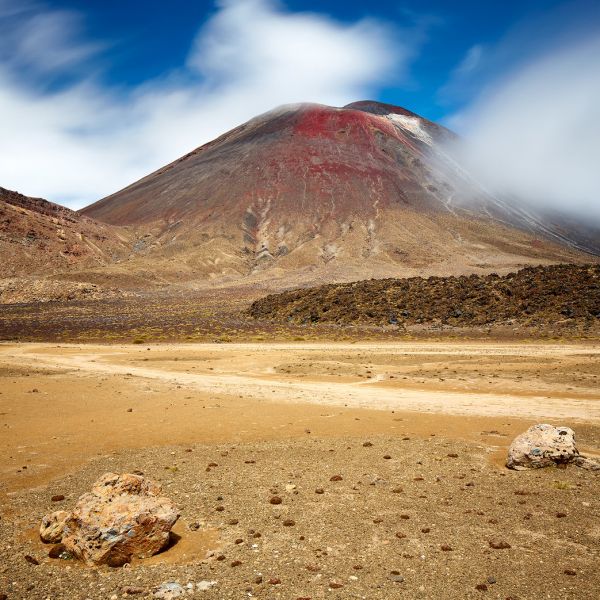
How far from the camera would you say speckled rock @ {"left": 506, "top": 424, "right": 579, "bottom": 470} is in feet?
34.8

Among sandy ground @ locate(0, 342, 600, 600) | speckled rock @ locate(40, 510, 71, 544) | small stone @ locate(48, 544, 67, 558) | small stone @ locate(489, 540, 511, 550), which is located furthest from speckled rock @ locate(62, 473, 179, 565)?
small stone @ locate(489, 540, 511, 550)

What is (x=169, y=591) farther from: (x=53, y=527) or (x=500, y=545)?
(x=500, y=545)

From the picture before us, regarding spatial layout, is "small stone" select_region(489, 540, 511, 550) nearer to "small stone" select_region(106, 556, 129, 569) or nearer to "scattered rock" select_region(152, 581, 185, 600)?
"scattered rock" select_region(152, 581, 185, 600)

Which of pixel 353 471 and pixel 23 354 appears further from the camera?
pixel 23 354

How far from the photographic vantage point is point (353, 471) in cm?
1079

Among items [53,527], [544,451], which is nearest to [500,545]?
[544,451]

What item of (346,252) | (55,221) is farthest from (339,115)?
(55,221)

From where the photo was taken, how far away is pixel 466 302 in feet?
170

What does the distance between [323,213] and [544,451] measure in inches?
5450

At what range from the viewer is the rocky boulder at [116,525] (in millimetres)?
6730

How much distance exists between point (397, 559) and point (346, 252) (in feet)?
398

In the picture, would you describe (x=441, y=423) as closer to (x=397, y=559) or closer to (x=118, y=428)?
(x=397, y=559)

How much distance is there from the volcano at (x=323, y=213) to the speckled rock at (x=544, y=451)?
97038 mm

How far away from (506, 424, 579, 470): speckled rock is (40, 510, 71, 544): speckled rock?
29.7ft
